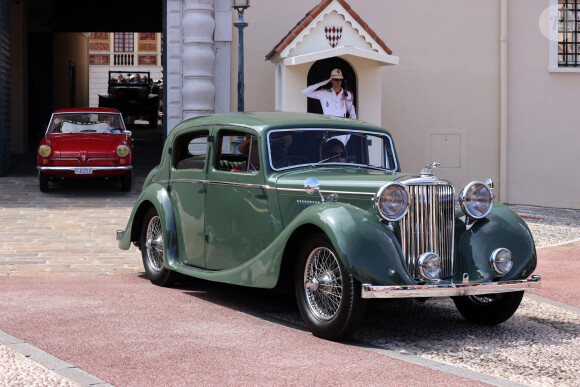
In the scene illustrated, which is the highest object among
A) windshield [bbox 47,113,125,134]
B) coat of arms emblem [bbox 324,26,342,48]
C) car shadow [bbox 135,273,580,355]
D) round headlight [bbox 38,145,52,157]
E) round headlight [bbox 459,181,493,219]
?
coat of arms emblem [bbox 324,26,342,48]

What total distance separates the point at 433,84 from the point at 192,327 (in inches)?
510

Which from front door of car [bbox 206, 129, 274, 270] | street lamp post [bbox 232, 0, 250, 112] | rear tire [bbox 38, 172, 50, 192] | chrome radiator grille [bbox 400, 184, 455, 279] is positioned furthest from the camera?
rear tire [bbox 38, 172, 50, 192]

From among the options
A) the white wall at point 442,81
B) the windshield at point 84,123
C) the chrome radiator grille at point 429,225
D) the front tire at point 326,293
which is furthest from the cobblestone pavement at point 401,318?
the white wall at point 442,81

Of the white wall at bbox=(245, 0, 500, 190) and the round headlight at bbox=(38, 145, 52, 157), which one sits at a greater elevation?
the white wall at bbox=(245, 0, 500, 190)

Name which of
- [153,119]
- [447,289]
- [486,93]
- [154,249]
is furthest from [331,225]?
[153,119]

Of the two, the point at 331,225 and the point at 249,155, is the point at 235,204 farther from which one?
the point at 331,225

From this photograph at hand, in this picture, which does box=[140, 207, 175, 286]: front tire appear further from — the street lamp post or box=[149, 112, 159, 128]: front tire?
A: box=[149, 112, 159, 128]: front tire

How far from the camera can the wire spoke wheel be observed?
238 inches

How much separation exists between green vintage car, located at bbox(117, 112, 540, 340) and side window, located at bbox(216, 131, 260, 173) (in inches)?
0.4

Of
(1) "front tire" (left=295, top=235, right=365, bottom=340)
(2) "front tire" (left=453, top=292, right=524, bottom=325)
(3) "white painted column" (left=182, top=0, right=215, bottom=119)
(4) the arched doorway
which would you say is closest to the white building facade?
(4) the arched doorway

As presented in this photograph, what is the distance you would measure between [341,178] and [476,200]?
0.98 m

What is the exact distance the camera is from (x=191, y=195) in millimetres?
7926

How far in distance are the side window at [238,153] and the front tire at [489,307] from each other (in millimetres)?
1921

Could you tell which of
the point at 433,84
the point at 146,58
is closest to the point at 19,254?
the point at 433,84
